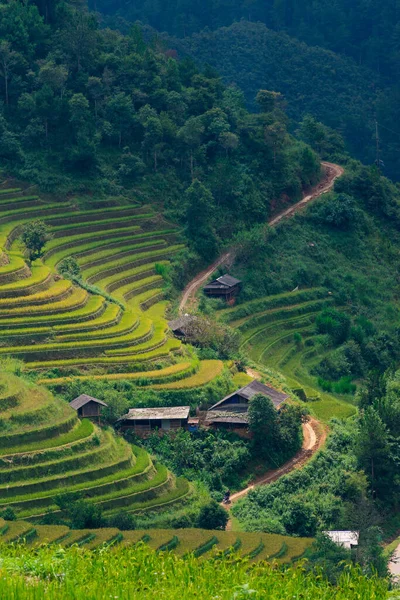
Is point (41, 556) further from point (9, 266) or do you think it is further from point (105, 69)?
point (105, 69)

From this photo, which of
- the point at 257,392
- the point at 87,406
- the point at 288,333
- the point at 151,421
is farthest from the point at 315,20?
the point at 87,406

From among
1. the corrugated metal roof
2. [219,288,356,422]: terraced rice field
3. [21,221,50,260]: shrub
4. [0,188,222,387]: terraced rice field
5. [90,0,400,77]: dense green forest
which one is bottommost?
[219,288,356,422]: terraced rice field

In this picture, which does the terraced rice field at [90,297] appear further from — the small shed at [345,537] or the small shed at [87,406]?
the small shed at [345,537]

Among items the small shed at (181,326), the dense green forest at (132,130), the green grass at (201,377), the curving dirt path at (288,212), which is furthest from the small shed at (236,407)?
the dense green forest at (132,130)

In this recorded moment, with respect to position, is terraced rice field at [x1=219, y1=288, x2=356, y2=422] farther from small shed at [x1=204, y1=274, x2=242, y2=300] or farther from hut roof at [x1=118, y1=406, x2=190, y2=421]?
hut roof at [x1=118, y1=406, x2=190, y2=421]

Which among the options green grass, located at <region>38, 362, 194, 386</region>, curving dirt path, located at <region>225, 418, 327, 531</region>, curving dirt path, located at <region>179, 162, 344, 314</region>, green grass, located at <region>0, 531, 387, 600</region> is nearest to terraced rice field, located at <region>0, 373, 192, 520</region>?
curving dirt path, located at <region>225, 418, 327, 531</region>

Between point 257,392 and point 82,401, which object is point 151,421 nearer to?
point 82,401

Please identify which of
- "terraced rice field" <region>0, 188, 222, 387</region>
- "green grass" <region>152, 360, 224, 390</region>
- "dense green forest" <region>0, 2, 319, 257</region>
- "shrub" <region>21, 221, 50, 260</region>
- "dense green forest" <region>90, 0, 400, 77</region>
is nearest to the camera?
"green grass" <region>152, 360, 224, 390</region>
